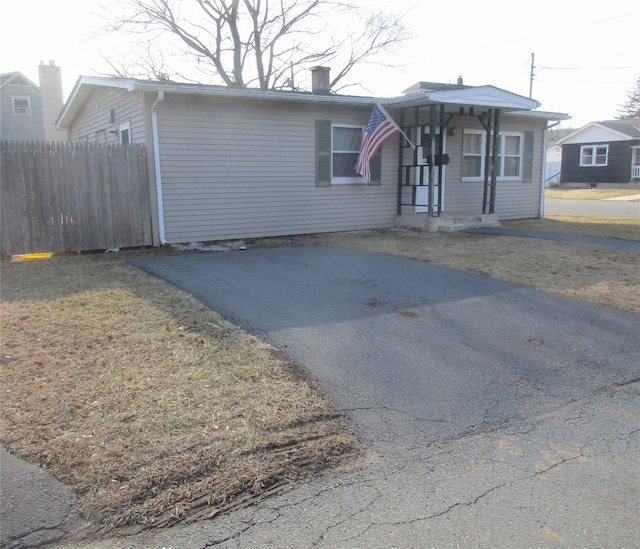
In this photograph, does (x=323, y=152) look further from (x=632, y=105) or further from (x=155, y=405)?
(x=632, y=105)

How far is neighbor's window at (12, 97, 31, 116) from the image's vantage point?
106 ft

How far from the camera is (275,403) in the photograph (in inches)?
143

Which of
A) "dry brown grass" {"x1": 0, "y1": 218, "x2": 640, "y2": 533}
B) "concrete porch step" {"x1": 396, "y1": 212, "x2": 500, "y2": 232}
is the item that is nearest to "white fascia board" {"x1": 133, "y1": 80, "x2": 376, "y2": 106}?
"concrete porch step" {"x1": 396, "y1": 212, "x2": 500, "y2": 232}

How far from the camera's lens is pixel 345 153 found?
1280cm

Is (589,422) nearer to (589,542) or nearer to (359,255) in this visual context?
(589,542)

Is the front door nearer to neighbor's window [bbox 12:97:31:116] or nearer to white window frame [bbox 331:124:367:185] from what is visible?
white window frame [bbox 331:124:367:185]

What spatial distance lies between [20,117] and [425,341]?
34605mm

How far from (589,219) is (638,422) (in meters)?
14.1

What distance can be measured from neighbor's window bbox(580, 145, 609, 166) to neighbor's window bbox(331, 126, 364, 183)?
28.6 m

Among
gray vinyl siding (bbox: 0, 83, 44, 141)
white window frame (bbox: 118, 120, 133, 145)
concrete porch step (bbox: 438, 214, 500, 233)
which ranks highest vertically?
gray vinyl siding (bbox: 0, 83, 44, 141)

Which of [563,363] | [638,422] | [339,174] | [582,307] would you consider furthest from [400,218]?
[638,422]

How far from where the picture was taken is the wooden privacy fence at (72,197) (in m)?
9.31

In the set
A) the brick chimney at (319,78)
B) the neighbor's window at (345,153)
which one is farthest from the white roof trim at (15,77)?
the neighbor's window at (345,153)

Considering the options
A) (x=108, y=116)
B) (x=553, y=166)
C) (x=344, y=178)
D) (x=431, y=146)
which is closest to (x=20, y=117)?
(x=108, y=116)
